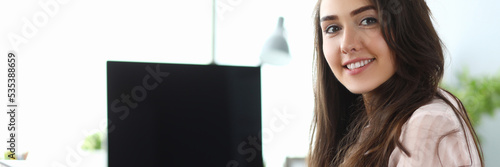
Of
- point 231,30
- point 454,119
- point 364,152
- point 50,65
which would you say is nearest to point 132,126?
point 364,152

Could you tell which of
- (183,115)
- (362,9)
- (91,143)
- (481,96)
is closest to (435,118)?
(362,9)

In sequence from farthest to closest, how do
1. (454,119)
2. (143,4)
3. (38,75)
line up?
(143,4)
(38,75)
(454,119)

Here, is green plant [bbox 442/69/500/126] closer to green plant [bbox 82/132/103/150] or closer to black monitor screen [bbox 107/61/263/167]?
black monitor screen [bbox 107/61/263/167]

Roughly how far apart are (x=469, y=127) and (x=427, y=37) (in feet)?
0.75

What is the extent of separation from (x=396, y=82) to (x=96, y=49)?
2747 mm

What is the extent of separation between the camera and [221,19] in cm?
395

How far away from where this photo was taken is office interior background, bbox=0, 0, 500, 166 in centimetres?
328

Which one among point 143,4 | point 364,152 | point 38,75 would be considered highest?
point 143,4

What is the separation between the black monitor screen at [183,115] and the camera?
1081 mm

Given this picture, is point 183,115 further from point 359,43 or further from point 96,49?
point 96,49

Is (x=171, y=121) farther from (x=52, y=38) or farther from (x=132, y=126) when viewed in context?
(x=52, y=38)

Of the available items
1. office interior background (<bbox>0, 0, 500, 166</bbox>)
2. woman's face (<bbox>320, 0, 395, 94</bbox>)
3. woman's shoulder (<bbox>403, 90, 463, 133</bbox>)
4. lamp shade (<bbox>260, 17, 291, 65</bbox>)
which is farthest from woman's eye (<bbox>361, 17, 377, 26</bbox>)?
office interior background (<bbox>0, 0, 500, 166</bbox>)

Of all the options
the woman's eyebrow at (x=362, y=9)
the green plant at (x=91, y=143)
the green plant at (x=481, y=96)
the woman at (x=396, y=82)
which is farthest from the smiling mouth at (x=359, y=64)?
the green plant at (x=91, y=143)

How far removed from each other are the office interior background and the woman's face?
6.34 ft
